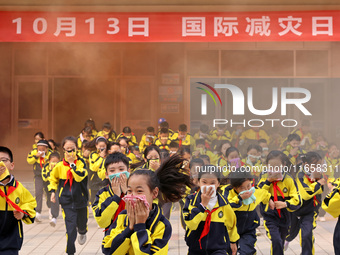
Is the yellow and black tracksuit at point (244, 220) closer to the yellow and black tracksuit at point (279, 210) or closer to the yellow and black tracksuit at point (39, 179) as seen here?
the yellow and black tracksuit at point (279, 210)

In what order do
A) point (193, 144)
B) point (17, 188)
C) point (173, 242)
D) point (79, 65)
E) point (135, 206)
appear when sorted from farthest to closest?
point (79, 65) < point (193, 144) < point (173, 242) < point (17, 188) < point (135, 206)

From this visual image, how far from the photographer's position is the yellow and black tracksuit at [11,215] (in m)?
4.48

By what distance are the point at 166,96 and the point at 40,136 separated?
437cm

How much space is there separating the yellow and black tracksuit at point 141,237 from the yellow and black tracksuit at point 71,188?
132 inches

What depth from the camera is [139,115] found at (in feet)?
46.5

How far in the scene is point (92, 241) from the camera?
24.7ft

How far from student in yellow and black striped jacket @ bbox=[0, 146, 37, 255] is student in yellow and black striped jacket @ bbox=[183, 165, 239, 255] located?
4.02 ft

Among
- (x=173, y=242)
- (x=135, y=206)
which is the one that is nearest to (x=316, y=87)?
(x=173, y=242)

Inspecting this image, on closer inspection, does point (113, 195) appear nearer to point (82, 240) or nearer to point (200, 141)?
point (82, 240)

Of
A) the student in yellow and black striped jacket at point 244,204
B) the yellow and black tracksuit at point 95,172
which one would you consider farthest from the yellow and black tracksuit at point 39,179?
the student in yellow and black striped jacket at point 244,204

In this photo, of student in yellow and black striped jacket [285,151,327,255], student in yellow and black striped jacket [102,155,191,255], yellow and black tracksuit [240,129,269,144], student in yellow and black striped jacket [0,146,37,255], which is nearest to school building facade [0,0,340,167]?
yellow and black tracksuit [240,129,269,144]

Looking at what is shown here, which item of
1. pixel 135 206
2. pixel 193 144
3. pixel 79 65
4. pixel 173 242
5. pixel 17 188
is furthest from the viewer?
pixel 79 65

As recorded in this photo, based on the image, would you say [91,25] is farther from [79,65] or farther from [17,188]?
[17,188]

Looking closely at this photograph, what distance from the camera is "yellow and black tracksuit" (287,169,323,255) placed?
6066mm
